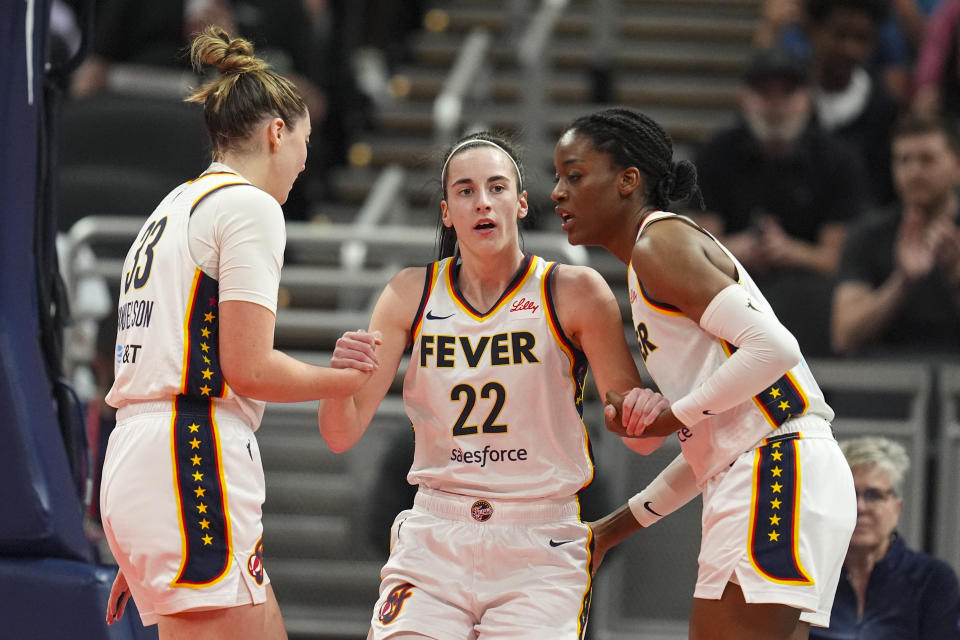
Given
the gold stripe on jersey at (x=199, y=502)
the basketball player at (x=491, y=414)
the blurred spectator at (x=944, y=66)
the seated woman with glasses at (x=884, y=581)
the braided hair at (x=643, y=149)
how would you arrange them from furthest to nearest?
the blurred spectator at (x=944, y=66) < the seated woman with glasses at (x=884, y=581) < the braided hair at (x=643, y=149) < the basketball player at (x=491, y=414) < the gold stripe on jersey at (x=199, y=502)

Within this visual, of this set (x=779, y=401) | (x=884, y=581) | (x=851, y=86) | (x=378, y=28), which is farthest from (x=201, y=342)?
(x=378, y=28)

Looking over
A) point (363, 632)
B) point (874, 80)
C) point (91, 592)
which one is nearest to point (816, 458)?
point (91, 592)

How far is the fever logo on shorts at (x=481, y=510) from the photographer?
3.48m

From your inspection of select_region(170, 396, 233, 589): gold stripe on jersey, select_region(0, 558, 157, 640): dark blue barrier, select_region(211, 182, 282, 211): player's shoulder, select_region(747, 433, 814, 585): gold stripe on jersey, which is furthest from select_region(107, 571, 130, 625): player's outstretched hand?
select_region(747, 433, 814, 585): gold stripe on jersey

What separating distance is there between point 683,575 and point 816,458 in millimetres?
2377

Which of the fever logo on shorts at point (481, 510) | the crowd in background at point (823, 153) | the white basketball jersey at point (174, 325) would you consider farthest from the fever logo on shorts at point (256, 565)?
the crowd in background at point (823, 153)

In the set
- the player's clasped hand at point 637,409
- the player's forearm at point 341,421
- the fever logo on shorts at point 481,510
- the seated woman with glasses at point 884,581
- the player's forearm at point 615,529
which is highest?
the player's clasped hand at point 637,409

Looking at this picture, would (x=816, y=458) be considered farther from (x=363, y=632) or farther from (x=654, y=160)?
(x=363, y=632)

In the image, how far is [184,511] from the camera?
3074 mm

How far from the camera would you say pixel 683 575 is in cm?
555

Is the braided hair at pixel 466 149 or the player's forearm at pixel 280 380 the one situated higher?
the braided hair at pixel 466 149

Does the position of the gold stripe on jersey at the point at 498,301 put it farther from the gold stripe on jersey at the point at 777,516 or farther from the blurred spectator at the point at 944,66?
the blurred spectator at the point at 944,66

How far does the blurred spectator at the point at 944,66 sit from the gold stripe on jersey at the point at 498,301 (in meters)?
4.41

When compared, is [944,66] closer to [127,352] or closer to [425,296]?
[425,296]
